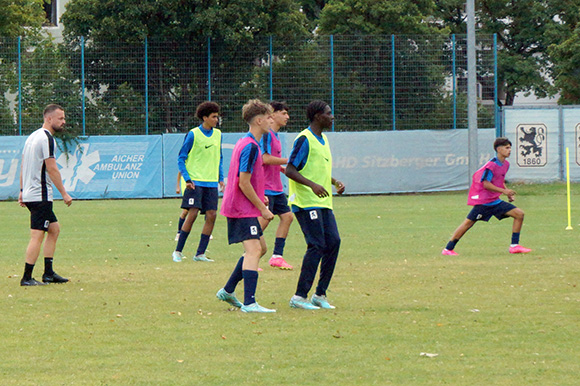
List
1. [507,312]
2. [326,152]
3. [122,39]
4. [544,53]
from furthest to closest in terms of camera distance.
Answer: [544,53]
[122,39]
[326,152]
[507,312]

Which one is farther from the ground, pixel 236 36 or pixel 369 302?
pixel 236 36

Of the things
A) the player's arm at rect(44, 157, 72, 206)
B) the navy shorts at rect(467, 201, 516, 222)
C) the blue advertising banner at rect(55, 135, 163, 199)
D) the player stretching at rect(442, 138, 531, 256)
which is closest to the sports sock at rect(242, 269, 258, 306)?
the player's arm at rect(44, 157, 72, 206)

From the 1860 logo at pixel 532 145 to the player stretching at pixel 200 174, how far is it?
20086 millimetres

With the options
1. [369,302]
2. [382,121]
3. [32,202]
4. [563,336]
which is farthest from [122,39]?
[563,336]

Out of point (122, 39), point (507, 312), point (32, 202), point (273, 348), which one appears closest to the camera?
point (273, 348)

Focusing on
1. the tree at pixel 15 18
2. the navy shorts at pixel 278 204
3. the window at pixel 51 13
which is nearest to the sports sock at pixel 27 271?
the navy shorts at pixel 278 204

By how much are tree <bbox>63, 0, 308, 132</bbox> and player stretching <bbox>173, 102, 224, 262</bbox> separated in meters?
17.6

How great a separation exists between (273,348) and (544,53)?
49.8 m

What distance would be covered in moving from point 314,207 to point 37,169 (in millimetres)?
3288

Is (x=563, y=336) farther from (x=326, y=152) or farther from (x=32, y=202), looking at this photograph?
(x=32, y=202)

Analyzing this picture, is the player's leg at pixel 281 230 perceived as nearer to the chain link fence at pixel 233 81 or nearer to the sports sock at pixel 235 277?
the sports sock at pixel 235 277

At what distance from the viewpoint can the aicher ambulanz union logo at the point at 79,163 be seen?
29.2 meters

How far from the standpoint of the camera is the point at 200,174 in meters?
12.9

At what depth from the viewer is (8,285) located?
10422 millimetres
